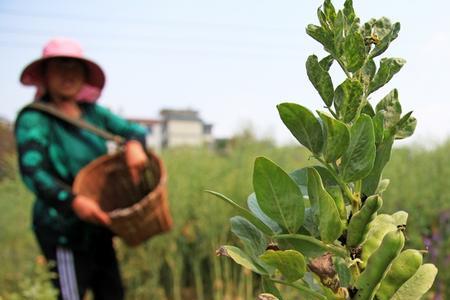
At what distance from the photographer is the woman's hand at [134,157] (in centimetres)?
232

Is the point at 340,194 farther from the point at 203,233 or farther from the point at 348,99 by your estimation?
the point at 203,233

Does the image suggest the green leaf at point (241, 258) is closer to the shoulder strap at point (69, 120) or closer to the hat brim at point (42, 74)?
the shoulder strap at point (69, 120)

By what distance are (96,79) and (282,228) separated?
224 cm

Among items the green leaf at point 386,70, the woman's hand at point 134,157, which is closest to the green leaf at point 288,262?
the green leaf at point 386,70

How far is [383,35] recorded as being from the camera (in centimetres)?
30

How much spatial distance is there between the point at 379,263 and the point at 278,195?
58mm

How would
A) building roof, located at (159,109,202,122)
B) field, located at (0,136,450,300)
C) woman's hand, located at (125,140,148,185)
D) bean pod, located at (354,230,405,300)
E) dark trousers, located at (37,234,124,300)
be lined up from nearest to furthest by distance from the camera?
1. bean pod, located at (354,230,405,300)
2. dark trousers, located at (37,234,124,300)
3. woman's hand, located at (125,140,148,185)
4. field, located at (0,136,450,300)
5. building roof, located at (159,109,202,122)

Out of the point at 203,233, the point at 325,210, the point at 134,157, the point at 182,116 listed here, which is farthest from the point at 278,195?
the point at 182,116

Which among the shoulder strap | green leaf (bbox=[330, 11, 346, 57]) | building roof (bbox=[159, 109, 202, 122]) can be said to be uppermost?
green leaf (bbox=[330, 11, 346, 57])

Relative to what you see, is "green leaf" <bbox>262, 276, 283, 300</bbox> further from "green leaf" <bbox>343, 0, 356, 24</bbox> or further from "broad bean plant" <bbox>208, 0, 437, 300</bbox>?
"green leaf" <bbox>343, 0, 356, 24</bbox>

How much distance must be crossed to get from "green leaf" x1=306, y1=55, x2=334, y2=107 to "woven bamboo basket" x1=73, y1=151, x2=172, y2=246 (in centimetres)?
180

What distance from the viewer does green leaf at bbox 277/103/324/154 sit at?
0.27 meters

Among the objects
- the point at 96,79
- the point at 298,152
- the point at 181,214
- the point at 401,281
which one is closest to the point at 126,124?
the point at 96,79

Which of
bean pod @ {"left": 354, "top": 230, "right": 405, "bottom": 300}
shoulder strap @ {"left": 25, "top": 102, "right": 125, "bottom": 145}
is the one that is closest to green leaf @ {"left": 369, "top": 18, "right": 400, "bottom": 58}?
bean pod @ {"left": 354, "top": 230, "right": 405, "bottom": 300}
